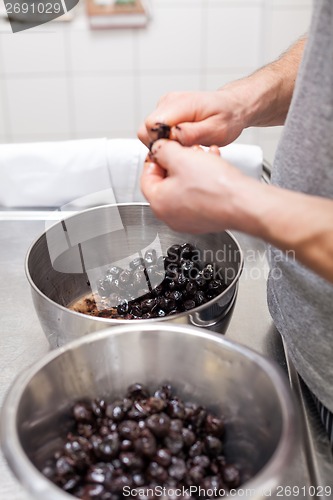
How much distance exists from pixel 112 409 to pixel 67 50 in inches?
80.6

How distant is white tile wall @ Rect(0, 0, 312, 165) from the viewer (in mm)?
2283

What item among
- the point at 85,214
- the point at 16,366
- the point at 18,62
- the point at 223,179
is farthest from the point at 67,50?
the point at 223,179

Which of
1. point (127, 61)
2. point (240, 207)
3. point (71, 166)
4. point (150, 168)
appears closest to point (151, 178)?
point (150, 168)

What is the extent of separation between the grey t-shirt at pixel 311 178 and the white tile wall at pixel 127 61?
1693 millimetres

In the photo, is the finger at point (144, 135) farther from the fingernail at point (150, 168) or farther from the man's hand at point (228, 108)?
the fingernail at point (150, 168)

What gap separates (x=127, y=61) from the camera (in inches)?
93.4

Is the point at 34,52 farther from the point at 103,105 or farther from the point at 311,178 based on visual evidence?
the point at 311,178

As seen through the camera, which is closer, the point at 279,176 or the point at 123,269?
the point at 279,176

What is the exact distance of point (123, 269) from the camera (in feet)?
3.25

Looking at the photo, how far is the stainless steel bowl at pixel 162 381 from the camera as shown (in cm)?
58

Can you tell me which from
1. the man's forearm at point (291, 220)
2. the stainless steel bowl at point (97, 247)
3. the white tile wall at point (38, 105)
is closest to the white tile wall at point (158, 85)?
the white tile wall at point (38, 105)

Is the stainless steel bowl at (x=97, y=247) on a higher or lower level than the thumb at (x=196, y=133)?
lower

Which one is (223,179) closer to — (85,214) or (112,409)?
(112,409)

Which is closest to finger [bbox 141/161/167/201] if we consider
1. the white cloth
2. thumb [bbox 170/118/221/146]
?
thumb [bbox 170/118/221/146]
